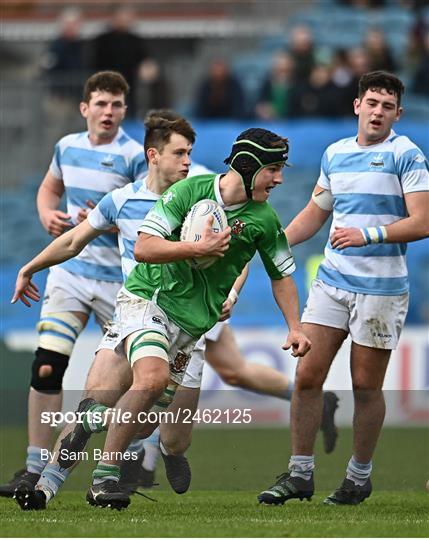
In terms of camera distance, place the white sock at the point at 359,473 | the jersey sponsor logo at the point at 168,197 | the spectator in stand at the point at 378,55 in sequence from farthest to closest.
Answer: the spectator in stand at the point at 378,55, the white sock at the point at 359,473, the jersey sponsor logo at the point at 168,197

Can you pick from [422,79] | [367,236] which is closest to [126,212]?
[367,236]

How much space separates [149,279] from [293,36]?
42.7ft

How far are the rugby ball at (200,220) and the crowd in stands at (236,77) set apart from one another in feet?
33.6

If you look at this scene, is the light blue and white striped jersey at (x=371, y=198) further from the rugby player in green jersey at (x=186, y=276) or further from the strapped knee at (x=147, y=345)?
the strapped knee at (x=147, y=345)

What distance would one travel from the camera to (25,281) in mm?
8070

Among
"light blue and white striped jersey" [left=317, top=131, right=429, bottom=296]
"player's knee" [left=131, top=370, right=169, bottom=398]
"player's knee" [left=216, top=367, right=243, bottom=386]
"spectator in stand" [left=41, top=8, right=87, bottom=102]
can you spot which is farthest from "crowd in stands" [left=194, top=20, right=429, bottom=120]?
"player's knee" [left=131, top=370, right=169, bottom=398]

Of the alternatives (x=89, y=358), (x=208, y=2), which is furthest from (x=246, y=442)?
(x=208, y=2)

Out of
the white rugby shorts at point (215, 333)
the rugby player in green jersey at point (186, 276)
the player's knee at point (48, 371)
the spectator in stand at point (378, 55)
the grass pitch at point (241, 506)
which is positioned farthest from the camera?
the spectator in stand at point (378, 55)

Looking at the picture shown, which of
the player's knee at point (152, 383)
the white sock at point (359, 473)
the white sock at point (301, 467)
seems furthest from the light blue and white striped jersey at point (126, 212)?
the white sock at point (359, 473)

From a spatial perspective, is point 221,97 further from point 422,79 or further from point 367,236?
point 367,236

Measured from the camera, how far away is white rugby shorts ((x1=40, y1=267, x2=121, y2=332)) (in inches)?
365

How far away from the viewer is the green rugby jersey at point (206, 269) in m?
7.60

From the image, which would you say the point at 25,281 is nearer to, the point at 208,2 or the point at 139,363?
the point at 139,363

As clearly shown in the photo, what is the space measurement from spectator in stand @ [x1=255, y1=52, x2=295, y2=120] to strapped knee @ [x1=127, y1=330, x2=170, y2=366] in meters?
10.6
